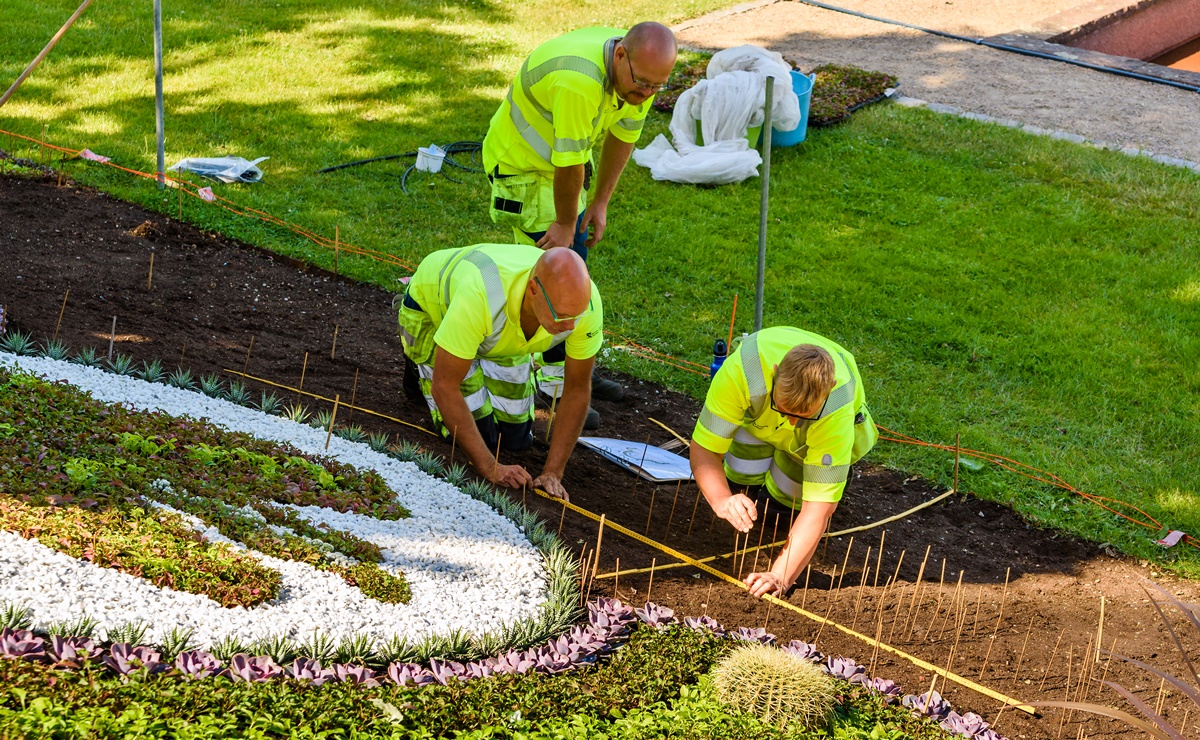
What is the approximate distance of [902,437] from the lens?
5938 millimetres

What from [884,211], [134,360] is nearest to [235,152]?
[134,360]

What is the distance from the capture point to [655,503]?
5.01 meters

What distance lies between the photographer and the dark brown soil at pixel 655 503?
162 inches

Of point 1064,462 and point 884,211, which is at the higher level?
point 884,211

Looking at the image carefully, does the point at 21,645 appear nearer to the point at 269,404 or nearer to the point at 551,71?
the point at 269,404

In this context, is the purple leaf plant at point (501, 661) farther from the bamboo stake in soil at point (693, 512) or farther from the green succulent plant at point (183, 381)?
the green succulent plant at point (183, 381)

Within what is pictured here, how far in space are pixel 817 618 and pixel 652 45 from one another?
255 cm

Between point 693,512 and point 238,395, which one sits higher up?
point 238,395

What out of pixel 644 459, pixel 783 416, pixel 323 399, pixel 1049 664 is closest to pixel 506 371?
pixel 644 459

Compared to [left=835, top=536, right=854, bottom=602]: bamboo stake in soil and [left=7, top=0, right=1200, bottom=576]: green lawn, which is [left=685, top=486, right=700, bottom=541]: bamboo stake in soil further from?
[left=7, top=0, right=1200, bottom=576]: green lawn

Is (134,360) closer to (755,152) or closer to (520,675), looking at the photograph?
(520,675)

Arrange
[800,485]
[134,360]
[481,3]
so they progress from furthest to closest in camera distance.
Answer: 1. [481,3]
2. [134,360]
3. [800,485]

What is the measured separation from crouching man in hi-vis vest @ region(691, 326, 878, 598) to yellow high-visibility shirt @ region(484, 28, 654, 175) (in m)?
1.44

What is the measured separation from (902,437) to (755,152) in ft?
13.2
